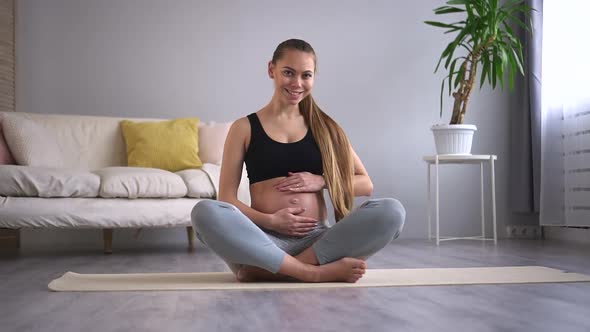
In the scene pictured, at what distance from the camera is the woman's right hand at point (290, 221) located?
2037 mm

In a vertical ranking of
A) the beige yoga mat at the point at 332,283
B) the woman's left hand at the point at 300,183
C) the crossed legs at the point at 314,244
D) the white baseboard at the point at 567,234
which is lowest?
the white baseboard at the point at 567,234

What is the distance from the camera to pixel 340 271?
6.66 feet

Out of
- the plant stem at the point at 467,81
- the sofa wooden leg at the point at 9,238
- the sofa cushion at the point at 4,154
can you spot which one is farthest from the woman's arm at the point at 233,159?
the sofa wooden leg at the point at 9,238

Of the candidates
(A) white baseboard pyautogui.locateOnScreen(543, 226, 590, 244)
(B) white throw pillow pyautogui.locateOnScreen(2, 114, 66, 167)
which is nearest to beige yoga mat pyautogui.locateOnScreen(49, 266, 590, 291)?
(B) white throw pillow pyautogui.locateOnScreen(2, 114, 66, 167)

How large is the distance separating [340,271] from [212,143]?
7.87 feet

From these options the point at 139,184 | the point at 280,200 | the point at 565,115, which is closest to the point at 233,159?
the point at 280,200

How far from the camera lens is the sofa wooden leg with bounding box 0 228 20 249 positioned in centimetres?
430

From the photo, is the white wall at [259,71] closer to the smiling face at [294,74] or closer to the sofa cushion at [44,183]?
the sofa cushion at [44,183]

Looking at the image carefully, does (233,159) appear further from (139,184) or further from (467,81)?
(467,81)

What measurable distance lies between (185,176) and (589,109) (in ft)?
8.07

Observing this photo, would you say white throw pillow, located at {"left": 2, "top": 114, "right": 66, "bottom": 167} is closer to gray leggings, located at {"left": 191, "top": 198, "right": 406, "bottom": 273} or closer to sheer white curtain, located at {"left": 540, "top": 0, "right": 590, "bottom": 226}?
gray leggings, located at {"left": 191, "top": 198, "right": 406, "bottom": 273}

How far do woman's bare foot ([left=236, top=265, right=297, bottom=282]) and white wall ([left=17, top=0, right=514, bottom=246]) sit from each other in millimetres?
2597

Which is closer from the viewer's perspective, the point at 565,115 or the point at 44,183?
the point at 44,183

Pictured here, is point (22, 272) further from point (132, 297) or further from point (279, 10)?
point (279, 10)
